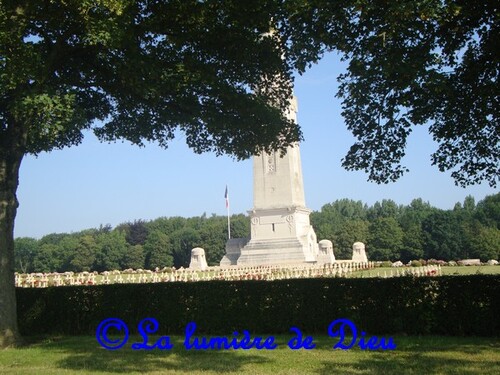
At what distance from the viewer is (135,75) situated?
454 inches

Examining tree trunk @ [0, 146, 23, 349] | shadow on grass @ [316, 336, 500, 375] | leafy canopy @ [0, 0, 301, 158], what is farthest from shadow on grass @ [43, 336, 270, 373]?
leafy canopy @ [0, 0, 301, 158]

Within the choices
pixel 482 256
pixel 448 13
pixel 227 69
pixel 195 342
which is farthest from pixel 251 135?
pixel 482 256

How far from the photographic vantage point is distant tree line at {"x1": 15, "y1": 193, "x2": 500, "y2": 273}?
7206 cm

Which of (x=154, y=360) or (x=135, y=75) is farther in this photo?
(x=135, y=75)

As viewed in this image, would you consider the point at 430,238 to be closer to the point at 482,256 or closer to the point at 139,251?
the point at 482,256

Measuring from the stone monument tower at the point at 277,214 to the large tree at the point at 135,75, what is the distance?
2553 cm

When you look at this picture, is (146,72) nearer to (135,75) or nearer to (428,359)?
(135,75)

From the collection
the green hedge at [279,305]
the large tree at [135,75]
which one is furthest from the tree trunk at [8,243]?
the green hedge at [279,305]

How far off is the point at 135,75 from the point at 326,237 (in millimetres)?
71773

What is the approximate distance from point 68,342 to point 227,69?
7.50 m

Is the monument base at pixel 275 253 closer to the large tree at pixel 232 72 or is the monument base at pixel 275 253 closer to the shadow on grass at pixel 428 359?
the large tree at pixel 232 72

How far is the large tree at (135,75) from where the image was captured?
10.8m

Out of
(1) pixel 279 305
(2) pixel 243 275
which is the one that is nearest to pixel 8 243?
(1) pixel 279 305

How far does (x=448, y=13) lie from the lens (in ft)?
28.8
